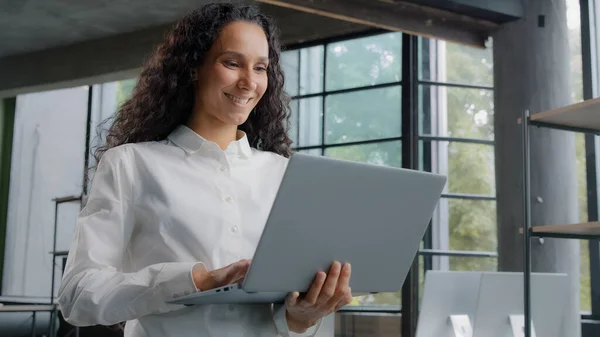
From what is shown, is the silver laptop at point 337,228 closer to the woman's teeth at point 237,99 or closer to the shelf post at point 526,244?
the woman's teeth at point 237,99

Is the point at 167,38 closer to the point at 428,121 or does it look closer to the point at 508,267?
the point at 508,267

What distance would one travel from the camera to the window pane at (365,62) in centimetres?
584

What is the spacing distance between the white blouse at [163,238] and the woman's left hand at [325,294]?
11 centimetres

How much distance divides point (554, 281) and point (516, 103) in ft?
5.81

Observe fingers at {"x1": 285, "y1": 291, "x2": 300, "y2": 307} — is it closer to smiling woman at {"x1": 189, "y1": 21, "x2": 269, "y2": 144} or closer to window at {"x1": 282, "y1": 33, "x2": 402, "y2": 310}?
smiling woman at {"x1": 189, "y1": 21, "x2": 269, "y2": 144}

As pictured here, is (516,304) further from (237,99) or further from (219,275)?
(219,275)

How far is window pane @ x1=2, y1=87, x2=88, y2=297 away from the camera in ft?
30.0

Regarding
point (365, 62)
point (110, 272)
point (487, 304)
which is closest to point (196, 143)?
point (110, 272)

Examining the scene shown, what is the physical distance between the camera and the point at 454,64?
571 centimetres

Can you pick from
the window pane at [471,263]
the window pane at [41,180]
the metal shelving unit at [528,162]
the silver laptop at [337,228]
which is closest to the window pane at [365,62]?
the window pane at [471,263]

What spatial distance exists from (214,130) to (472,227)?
4337mm

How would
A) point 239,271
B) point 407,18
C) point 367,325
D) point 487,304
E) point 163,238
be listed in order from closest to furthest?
1. point 239,271
2. point 163,238
3. point 487,304
4. point 407,18
5. point 367,325

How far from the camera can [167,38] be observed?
1.62m

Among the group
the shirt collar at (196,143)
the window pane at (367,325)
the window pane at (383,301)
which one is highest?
the shirt collar at (196,143)
